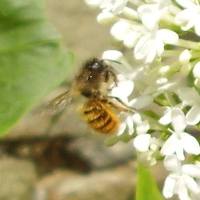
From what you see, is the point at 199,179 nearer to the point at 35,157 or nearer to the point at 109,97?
the point at 109,97

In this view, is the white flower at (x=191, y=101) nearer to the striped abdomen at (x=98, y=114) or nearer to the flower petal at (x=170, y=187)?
the flower petal at (x=170, y=187)

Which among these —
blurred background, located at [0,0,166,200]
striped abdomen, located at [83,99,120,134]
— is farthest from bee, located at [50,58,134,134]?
blurred background, located at [0,0,166,200]

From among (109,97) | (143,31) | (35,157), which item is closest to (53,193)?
(35,157)

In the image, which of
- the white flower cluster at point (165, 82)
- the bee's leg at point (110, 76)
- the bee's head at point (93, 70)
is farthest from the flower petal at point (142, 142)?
the bee's head at point (93, 70)

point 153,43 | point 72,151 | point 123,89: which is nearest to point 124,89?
point 123,89

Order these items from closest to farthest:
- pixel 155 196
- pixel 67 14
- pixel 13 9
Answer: pixel 13 9
pixel 155 196
pixel 67 14

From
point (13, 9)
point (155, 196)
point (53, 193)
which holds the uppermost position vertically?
point (13, 9)

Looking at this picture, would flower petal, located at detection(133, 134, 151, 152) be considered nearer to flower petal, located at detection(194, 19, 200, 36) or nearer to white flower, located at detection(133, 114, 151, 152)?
white flower, located at detection(133, 114, 151, 152)
